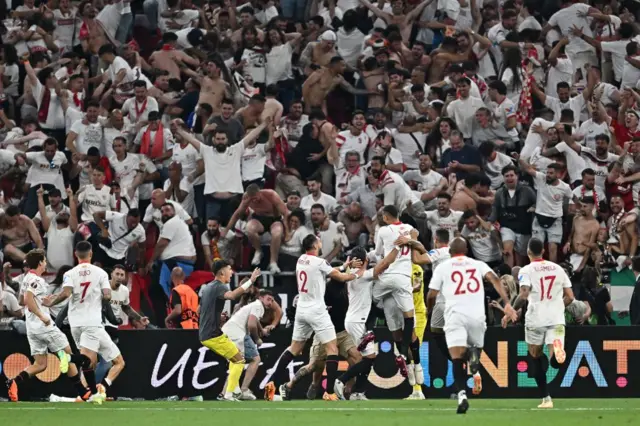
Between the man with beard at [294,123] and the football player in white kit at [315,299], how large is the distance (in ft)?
25.2

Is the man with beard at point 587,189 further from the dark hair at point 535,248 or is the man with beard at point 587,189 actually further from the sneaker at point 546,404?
the sneaker at point 546,404

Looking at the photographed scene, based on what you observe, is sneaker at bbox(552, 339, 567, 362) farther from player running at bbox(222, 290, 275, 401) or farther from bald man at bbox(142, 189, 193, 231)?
bald man at bbox(142, 189, 193, 231)

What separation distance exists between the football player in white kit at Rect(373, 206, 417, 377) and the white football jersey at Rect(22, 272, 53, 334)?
4693mm

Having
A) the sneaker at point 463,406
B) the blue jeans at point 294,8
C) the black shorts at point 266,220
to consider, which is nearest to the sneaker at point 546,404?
the sneaker at point 463,406

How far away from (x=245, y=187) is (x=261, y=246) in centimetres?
167

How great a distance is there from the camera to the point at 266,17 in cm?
3083

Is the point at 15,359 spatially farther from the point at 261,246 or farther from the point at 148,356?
the point at 261,246

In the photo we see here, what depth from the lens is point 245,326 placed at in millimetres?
21547

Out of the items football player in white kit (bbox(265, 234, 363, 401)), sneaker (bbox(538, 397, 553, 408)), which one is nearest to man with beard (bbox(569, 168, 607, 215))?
football player in white kit (bbox(265, 234, 363, 401))

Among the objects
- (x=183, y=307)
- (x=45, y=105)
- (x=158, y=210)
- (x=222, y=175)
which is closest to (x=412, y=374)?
(x=183, y=307)

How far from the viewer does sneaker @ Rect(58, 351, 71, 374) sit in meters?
19.5

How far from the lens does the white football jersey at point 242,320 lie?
21359 millimetres

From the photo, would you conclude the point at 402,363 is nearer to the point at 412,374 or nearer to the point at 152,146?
the point at 412,374

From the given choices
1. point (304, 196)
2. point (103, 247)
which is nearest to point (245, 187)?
point (304, 196)
